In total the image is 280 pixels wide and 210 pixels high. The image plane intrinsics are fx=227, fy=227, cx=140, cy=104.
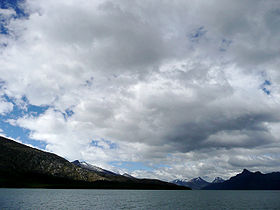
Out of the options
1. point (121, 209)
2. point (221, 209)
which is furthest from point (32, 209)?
point (221, 209)

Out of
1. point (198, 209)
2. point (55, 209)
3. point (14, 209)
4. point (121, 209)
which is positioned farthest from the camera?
point (198, 209)

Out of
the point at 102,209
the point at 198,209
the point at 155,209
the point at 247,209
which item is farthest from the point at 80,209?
the point at 247,209

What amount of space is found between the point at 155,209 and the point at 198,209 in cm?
2524

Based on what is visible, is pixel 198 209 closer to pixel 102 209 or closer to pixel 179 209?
pixel 179 209

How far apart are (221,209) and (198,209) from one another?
14.2 metres

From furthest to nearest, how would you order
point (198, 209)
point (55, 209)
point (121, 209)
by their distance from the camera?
point (198, 209)
point (121, 209)
point (55, 209)

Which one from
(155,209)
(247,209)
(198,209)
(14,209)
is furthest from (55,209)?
(247,209)

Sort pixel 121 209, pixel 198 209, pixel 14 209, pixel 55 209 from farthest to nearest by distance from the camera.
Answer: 1. pixel 198 209
2. pixel 121 209
3. pixel 55 209
4. pixel 14 209

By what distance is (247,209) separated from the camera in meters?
→ 137

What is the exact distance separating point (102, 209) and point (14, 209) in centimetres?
3997

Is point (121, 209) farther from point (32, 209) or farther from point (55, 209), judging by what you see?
point (32, 209)

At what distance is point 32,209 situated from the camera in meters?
104

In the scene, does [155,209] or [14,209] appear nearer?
[14,209]

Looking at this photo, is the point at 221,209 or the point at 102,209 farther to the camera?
the point at 221,209
